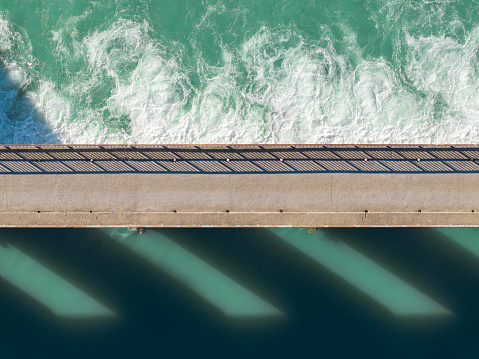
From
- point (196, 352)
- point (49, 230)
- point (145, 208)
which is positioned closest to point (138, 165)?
point (145, 208)

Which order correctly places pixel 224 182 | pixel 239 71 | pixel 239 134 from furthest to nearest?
pixel 239 71 < pixel 239 134 < pixel 224 182

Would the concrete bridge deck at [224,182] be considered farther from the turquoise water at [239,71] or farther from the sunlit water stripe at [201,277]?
the sunlit water stripe at [201,277]

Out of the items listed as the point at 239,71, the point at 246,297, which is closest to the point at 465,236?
the point at 246,297

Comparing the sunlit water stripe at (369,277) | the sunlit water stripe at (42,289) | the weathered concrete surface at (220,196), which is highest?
the weathered concrete surface at (220,196)

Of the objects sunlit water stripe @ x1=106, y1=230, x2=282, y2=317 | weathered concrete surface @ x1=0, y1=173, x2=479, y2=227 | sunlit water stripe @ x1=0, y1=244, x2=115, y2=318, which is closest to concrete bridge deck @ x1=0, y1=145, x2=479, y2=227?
weathered concrete surface @ x1=0, y1=173, x2=479, y2=227

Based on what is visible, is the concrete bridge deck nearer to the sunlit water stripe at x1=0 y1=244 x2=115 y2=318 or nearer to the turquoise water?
the turquoise water

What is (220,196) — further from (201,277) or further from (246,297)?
(246,297)

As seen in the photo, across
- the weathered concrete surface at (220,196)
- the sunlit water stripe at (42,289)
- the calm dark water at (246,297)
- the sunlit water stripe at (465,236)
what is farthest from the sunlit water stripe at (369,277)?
the sunlit water stripe at (42,289)
